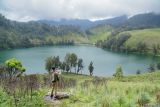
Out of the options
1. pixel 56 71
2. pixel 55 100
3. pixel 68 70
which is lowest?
pixel 68 70

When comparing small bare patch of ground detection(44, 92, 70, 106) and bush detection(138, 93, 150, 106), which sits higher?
bush detection(138, 93, 150, 106)

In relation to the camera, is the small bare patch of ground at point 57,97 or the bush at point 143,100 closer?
the bush at point 143,100

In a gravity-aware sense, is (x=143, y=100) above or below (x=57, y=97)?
above

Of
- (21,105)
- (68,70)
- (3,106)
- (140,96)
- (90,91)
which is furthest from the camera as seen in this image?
(68,70)

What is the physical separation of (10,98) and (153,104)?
728 cm

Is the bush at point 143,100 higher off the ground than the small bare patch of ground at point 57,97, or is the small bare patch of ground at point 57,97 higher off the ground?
the bush at point 143,100

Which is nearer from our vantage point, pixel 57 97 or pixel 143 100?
pixel 143 100

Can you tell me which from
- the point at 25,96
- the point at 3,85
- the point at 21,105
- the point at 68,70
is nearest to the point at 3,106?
the point at 21,105

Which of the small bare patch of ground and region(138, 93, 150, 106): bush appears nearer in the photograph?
region(138, 93, 150, 106): bush

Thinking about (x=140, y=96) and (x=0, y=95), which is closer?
(x=0, y=95)

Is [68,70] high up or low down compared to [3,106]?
down

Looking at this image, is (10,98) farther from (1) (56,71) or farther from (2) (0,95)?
(1) (56,71)

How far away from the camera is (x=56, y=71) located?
2098cm

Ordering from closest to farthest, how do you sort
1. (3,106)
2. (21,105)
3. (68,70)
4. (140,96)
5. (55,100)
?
(3,106), (21,105), (140,96), (55,100), (68,70)
